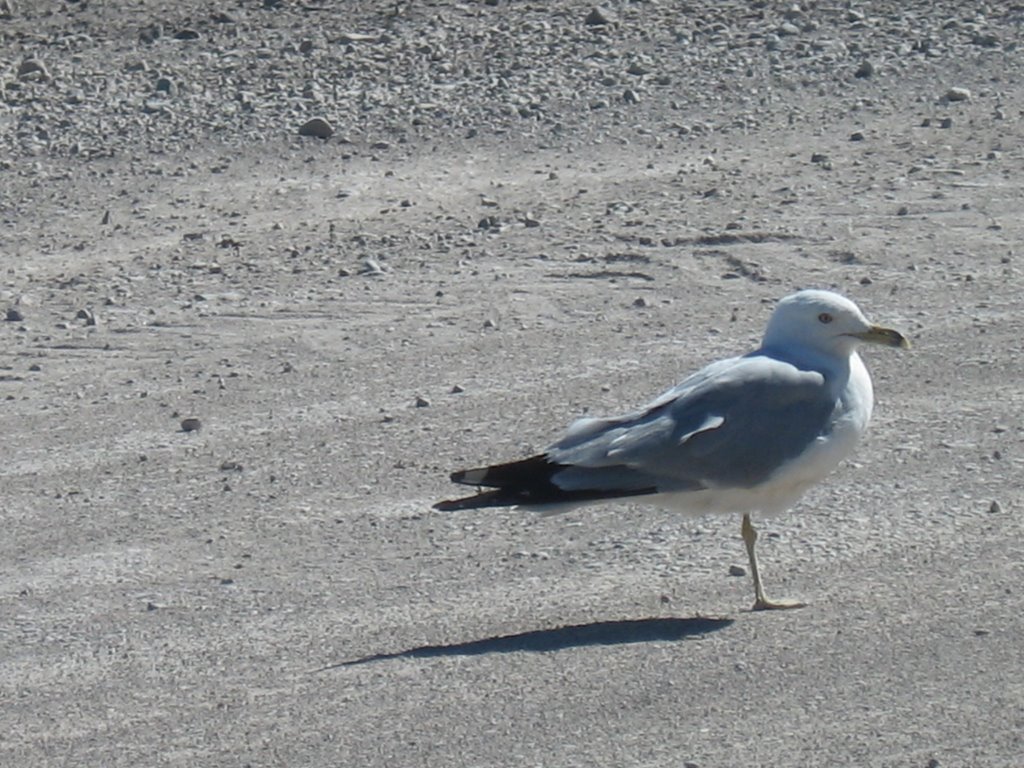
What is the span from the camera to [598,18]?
43.3 ft

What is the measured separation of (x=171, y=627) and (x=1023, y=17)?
8.80m

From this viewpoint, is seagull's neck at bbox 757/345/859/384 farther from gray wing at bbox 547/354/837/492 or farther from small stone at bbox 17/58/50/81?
small stone at bbox 17/58/50/81

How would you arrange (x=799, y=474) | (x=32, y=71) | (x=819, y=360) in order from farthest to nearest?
(x=32, y=71)
(x=819, y=360)
(x=799, y=474)

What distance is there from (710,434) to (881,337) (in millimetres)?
682

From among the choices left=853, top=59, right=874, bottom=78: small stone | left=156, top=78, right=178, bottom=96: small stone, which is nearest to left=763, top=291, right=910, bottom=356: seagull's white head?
left=853, top=59, right=874, bottom=78: small stone

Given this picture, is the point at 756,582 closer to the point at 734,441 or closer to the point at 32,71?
the point at 734,441

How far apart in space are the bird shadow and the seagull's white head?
2.93 feet

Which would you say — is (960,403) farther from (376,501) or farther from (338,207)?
(338,207)

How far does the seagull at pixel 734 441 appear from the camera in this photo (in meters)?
5.84

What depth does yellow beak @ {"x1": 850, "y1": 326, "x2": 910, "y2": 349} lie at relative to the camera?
6.19 m

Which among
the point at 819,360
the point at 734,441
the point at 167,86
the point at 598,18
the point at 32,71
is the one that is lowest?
the point at 32,71

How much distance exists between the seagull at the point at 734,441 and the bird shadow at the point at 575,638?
25 centimetres

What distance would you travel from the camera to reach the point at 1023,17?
13180 mm

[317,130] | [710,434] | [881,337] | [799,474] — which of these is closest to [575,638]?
[710,434]
